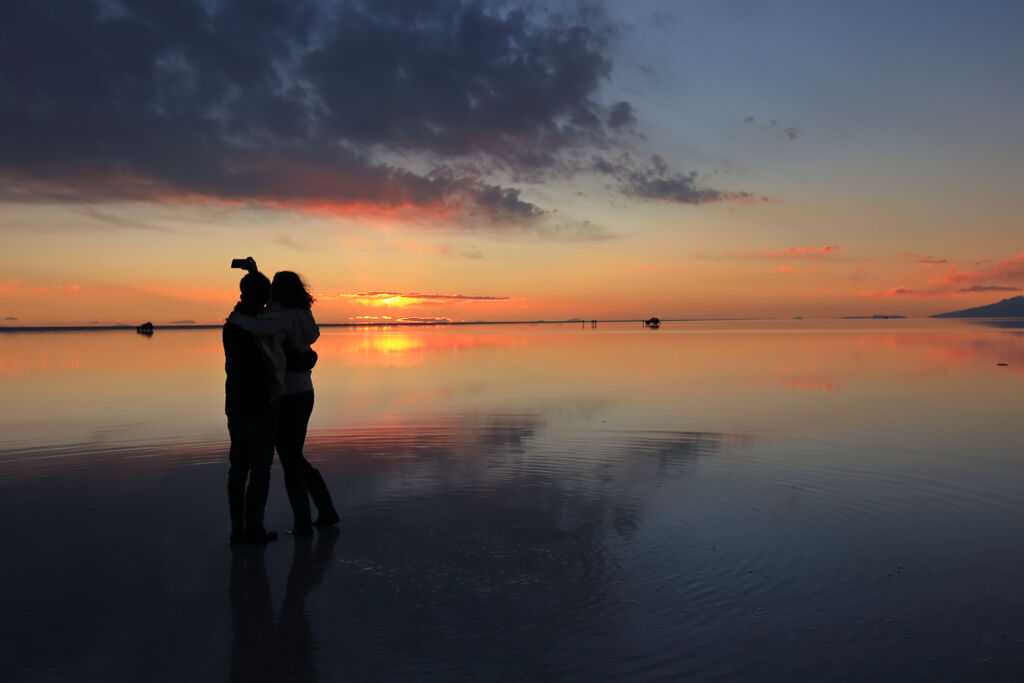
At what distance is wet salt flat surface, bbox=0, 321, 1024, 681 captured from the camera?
190 inches

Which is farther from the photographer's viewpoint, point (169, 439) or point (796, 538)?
point (169, 439)

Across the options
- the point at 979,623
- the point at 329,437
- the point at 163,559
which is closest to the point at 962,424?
the point at 979,623

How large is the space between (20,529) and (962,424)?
17.3 meters

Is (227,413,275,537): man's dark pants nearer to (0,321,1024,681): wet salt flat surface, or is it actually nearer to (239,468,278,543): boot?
(239,468,278,543): boot

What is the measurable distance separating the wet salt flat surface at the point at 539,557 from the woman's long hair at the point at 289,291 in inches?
103

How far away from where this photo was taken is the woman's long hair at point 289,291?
780 centimetres

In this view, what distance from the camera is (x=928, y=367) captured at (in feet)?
103

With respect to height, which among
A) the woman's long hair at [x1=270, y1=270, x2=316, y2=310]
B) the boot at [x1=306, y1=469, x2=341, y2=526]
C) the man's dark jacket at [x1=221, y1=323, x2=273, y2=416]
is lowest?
the boot at [x1=306, y1=469, x2=341, y2=526]

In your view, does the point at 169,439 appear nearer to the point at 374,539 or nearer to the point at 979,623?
the point at 374,539

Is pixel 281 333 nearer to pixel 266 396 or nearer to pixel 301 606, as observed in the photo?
pixel 266 396

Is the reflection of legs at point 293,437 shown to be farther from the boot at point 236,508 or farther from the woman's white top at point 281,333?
the boot at point 236,508

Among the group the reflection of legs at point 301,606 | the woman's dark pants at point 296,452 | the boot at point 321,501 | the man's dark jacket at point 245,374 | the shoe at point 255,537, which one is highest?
the man's dark jacket at point 245,374

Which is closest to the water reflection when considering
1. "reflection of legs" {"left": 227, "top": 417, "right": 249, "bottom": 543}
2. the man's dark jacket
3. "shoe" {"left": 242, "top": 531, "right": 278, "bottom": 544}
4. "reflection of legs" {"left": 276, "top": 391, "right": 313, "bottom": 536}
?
"shoe" {"left": 242, "top": 531, "right": 278, "bottom": 544}

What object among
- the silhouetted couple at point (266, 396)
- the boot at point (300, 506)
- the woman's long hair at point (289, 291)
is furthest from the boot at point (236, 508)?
the woman's long hair at point (289, 291)
